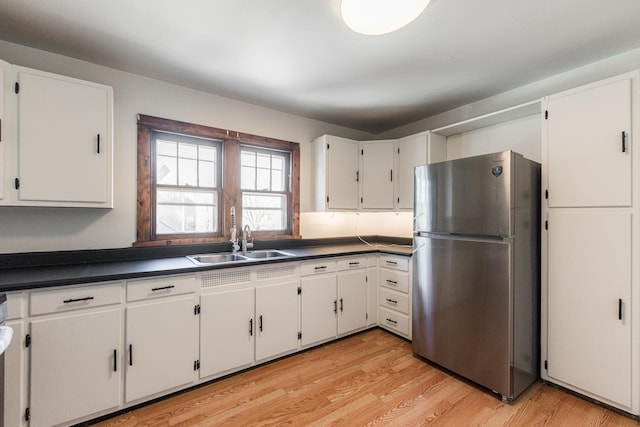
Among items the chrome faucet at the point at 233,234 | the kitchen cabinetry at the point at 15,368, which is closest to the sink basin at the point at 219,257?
the chrome faucet at the point at 233,234

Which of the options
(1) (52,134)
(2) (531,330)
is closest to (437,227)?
(2) (531,330)

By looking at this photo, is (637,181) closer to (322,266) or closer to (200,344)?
(322,266)

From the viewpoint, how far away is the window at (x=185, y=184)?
8.08 feet

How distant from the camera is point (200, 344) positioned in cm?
199

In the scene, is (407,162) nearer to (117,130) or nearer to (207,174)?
(207,174)

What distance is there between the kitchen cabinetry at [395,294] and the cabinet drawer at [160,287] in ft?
6.36

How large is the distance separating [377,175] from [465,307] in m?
1.80

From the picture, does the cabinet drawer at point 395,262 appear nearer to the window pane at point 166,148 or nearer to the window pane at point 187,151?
the window pane at point 187,151

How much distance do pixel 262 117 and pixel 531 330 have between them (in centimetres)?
308

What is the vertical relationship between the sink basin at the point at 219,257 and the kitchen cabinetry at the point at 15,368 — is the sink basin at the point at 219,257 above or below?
above

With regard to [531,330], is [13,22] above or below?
above

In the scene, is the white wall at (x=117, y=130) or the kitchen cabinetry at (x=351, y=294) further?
the kitchen cabinetry at (x=351, y=294)

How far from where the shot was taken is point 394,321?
2895 millimetres

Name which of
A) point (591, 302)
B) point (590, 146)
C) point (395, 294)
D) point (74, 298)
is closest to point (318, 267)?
point (395, 294)
